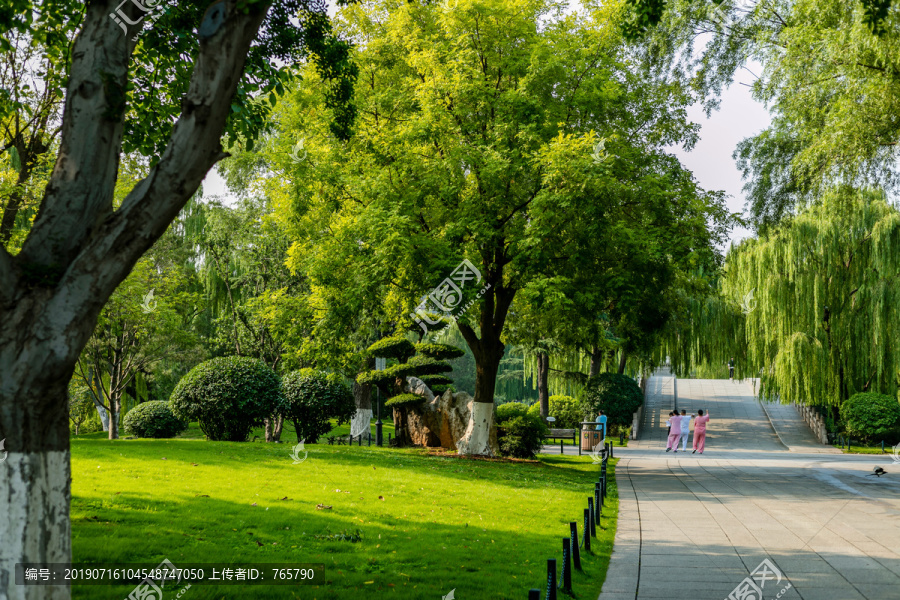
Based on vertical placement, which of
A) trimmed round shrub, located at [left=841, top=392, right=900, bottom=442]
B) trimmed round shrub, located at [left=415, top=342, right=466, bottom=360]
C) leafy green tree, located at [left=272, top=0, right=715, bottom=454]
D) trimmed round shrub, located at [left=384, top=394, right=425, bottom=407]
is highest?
leafy green tree, located at [left=272, top=0, right=715, bottom=454]

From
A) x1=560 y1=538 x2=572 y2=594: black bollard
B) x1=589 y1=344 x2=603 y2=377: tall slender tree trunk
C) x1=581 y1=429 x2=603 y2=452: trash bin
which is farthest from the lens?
x1=589 y1=344 x2=603 y2=377: tall slender tree trunk

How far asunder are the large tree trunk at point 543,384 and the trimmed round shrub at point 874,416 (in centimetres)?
1280

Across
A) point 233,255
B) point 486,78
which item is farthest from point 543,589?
point 233,255

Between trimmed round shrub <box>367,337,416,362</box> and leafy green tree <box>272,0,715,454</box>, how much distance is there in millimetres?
3961

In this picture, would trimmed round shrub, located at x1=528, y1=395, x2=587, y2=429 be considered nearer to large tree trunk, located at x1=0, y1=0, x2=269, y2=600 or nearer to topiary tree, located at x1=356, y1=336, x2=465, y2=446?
topiary tree, located at x1=356, y1=336, x2=465, y2=446

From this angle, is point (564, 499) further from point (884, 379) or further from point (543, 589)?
point (884, 379)

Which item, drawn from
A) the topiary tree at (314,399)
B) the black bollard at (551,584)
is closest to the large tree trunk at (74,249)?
the black bollard at (551,584)

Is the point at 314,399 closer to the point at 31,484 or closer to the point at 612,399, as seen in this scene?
the point at 612,399

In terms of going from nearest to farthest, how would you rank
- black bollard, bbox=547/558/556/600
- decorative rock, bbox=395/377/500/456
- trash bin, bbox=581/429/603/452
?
black bollard, bbox=547/558/556/600 < decorative rock, bbox=395/377/500/456 < trash bin, bbox=581/429/603/452

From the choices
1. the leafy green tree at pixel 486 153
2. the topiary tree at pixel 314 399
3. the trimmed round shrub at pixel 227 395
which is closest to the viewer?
the leafy green tree at pixel 486 153

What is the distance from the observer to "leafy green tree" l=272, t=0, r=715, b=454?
16312mm

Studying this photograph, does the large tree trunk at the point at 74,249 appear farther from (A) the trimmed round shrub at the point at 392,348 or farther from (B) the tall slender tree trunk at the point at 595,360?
(B) the tall slender tree trunk at the point at 595,360

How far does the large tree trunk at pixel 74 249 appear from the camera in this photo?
4.38m

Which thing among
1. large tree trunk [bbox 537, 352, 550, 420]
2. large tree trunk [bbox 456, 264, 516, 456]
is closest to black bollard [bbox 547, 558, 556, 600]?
large tree trunk [bbox 456, 264, 516, 456]
